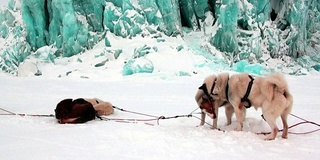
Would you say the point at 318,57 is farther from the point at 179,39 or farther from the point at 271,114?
the point at 271,114

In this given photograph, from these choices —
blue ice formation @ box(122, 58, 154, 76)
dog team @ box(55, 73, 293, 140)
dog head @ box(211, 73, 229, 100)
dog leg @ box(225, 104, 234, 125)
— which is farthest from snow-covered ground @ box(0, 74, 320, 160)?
blue ice formation @ box(122, 58, 154, 76)

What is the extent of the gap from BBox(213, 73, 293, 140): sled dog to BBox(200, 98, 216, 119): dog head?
0.42 ft

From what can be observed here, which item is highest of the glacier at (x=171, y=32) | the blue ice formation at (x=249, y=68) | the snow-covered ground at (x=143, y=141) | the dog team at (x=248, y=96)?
the glacier at (x=171, y=32)

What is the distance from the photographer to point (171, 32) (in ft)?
68.5

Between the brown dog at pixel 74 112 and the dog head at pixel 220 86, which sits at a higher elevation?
the dog head at pixel 220 86

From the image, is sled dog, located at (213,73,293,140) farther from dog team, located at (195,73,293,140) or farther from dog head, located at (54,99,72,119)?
dog head, located at (54,99,72,119)

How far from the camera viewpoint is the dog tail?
357 cm

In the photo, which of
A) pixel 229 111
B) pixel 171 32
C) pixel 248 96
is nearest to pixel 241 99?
pixel 248 96

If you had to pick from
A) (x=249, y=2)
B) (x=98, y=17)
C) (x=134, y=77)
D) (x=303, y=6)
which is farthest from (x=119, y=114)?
(x=303, y=6)

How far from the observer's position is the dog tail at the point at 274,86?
357cm

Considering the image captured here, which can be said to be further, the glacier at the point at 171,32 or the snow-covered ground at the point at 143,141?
the glacier at the point at 171,32

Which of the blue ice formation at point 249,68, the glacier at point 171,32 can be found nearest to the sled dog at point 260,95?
the glacier at point 171,32

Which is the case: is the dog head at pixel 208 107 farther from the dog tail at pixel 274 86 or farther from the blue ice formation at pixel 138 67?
the blue ice formation at pixel 138 67

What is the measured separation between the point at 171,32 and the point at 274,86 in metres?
17.6
